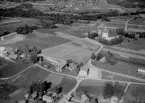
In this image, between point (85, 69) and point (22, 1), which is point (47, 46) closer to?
point (85, 69)

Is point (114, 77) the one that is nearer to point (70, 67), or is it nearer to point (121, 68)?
point (121, 68)

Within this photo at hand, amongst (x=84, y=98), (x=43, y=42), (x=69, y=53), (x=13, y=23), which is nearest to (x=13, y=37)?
(x=43, y=42)

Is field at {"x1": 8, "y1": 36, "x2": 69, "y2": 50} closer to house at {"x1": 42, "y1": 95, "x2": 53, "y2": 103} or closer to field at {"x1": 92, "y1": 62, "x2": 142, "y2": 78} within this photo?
field at {"x1": 92, "y1": 62, "x2": 142, "y2": 78}

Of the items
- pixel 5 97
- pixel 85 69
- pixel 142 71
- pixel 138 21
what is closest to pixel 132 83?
pixel 142 71

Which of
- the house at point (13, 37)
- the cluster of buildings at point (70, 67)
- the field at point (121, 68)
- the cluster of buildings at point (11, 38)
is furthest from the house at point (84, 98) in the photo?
the house at point (13, 37)

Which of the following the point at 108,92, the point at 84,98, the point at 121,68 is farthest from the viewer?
the point at 121,68

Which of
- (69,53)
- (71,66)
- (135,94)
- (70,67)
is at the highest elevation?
(69,53)
